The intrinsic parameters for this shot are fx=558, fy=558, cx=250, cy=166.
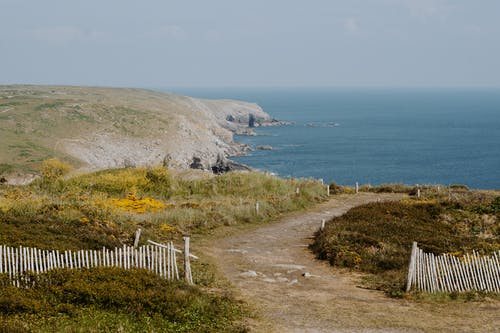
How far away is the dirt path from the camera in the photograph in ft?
46.4

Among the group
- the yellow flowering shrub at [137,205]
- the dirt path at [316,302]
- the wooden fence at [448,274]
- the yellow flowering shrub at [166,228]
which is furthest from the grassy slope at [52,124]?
the wooden fence at [448,274]

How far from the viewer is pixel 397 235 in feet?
80.6

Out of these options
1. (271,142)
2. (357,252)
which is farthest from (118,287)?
(271,142)

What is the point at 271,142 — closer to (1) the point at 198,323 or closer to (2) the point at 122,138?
(2) the point at 122,138

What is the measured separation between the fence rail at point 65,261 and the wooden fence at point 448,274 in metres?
7.30

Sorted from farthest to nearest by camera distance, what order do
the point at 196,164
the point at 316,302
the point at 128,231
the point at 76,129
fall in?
the point at 196,164 → the point at 76,129 → the point at 128,231 → the point at 316,302

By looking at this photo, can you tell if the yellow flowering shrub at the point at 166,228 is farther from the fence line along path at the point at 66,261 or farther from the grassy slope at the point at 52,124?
the grassy slope at the point at 52,124

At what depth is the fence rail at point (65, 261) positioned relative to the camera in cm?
1491

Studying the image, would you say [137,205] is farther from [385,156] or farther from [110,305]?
[385,156]

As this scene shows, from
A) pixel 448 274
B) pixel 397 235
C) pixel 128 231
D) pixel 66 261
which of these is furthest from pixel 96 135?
pixel 448 274

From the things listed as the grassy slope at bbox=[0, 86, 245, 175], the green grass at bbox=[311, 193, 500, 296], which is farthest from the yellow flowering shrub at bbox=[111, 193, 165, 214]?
the grassy slope at bbox=[0, 86, 245, 175]

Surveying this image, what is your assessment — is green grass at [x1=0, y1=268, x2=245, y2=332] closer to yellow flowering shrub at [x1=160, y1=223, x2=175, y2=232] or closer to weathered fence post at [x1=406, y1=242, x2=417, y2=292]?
weathered fence post at [x1=406, y1=242, x2=417, y2=292]

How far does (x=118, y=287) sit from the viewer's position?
46.8ft

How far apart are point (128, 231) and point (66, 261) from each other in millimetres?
7158
